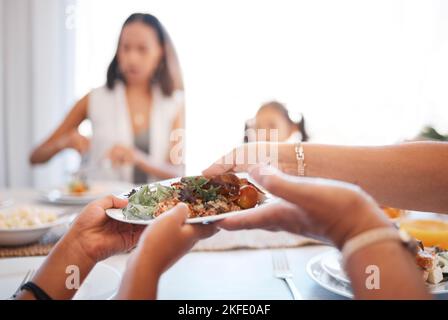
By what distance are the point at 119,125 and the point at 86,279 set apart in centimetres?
138

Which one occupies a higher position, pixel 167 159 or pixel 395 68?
pixel 395 68

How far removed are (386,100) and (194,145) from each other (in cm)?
151

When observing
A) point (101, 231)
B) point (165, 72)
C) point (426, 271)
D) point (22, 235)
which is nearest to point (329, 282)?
point (426, 271)

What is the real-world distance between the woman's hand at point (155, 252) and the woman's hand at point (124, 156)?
1277 millimetres

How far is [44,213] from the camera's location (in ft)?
3.20

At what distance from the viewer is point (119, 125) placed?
1.99 metres

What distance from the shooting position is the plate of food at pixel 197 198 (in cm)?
58

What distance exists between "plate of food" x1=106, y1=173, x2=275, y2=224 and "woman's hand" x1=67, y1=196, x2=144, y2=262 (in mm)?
19

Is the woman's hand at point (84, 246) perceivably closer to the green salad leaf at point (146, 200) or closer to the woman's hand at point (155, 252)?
the green salad leaf at point (146, 200)

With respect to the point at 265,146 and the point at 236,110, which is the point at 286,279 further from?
the point at 236,110

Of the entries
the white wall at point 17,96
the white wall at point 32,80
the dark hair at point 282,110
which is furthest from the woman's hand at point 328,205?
the white wall at point 17,96

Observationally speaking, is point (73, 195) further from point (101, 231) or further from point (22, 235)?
point (101, 231)

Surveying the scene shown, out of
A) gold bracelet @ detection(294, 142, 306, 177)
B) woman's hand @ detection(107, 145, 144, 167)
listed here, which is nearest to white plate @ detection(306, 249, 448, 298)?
gold bracelet @ detection(294, 142, 306, 177)
